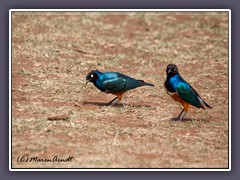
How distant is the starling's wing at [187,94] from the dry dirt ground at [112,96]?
1.43ft

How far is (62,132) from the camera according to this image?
10359 mm

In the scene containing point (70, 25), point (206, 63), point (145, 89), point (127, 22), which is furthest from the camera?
point (127, 22)

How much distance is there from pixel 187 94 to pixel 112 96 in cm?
237

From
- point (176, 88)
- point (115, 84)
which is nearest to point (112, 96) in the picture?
point (115, 84)

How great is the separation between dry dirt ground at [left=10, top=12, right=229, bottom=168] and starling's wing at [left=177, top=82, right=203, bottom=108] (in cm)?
44

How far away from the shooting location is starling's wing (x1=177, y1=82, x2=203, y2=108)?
11.3 m

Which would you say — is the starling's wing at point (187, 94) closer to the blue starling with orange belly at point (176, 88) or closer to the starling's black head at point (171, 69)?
the blue starling with orange belly at point (176, 88)

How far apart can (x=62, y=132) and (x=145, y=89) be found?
12.8 feet

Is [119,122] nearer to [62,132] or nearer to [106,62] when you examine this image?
[62,132]

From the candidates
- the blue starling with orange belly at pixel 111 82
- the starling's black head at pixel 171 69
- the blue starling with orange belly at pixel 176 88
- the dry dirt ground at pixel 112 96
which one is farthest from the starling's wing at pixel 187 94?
the blue starling with orange belly at pixel 111 82

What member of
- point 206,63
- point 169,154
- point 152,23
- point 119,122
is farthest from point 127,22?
point 169,154

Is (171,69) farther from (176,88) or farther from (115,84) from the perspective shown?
(115,84)

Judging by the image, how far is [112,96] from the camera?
13.3 meters

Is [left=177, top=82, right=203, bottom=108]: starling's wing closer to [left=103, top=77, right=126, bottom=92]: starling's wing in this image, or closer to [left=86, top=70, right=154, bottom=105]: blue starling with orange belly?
[left=86, top=70, right=154, bottom=105]: blue starling with orange belly
